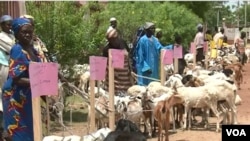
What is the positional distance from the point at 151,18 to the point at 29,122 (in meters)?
16.2

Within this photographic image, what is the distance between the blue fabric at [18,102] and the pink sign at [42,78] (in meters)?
0.22

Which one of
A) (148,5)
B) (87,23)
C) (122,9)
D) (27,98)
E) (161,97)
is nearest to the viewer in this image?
(27,98)

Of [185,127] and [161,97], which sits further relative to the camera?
[185,127]

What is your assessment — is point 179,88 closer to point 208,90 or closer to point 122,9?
point 208,90

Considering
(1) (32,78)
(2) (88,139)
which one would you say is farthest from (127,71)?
(1) (32,78)

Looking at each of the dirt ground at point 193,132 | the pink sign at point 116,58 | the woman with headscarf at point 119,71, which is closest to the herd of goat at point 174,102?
the dirt ground at point 193,132

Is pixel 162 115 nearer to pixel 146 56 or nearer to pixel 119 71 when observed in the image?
pixel 119 71

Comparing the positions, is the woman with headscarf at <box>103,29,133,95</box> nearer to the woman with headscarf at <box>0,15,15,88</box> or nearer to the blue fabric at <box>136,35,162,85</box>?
the blue fabric at <box>136,35,162,85</box>

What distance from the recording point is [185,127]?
383 inches

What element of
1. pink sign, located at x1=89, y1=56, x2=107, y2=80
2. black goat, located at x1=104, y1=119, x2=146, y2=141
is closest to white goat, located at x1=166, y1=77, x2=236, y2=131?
pink sign, located at x1=89, y1=56, x2=107, y2=80

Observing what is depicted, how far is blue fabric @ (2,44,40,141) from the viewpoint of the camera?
4.89 metres

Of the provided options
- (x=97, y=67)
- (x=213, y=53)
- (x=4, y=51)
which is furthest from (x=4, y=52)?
(x=213, y=53)

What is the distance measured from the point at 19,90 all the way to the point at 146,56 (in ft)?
17.5

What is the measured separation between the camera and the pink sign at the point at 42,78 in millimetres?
4609
